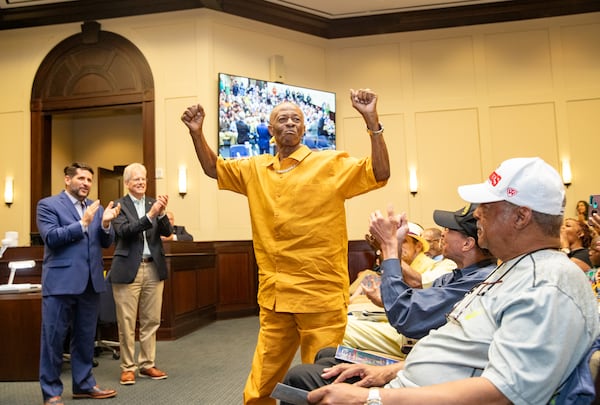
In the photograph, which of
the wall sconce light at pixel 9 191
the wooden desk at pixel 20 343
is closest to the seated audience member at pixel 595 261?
the wooden desk at pixel 20 343

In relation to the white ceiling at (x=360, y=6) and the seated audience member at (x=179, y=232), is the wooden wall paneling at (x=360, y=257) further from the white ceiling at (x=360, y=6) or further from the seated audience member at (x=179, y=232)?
the white ceiling at (x=360, y=6)

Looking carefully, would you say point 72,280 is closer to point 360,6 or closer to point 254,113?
point 254,113

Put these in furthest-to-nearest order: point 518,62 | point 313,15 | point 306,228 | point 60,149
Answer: point 60,149 → point 518,62 → point 313,15 → point 306,228

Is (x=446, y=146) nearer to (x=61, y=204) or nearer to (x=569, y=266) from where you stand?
(x=61, y=204)

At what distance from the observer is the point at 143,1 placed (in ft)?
23.8

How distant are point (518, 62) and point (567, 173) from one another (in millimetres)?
1797

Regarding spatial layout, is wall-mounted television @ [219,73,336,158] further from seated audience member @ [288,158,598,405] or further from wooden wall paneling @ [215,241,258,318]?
seated audience member @ [288,158,598,405]

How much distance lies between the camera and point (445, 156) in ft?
26.5

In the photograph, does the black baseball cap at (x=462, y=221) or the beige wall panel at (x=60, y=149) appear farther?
the beige wall panel at (x=60, y=149)

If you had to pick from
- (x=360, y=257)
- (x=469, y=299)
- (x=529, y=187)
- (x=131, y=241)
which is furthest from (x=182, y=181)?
(x=529, y=187)

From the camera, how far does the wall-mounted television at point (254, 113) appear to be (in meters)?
7.08

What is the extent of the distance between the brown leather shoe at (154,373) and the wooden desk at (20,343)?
742mm

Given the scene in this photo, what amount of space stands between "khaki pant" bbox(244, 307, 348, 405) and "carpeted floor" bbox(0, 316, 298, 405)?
3.39 feet

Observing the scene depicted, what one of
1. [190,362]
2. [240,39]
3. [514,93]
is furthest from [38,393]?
[514,93]
